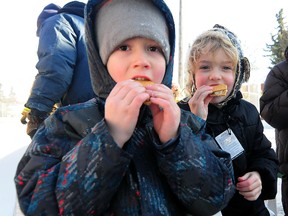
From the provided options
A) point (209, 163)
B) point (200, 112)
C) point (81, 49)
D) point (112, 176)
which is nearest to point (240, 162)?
point (200, 112)

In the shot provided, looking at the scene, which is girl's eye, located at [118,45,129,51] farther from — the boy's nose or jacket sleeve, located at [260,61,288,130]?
jacket sleeve, located at [260,61,288,130]

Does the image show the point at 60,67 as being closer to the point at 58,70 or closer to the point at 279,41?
the point at 58,70

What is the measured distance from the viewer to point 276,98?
93.4 inches

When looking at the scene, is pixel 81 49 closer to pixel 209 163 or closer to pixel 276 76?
pixel 276 76

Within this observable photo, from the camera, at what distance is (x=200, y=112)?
1.68m

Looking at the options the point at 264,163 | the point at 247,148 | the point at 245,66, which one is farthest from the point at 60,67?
the point at 264,163

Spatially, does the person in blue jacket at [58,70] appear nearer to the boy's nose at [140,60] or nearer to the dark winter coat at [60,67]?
the dark winter coat at [60,67]

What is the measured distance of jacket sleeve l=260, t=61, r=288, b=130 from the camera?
230 centimetres

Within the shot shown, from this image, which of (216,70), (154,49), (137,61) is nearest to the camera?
(137,61)

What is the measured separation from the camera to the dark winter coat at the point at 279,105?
2320 mm

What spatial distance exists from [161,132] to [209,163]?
0.61ft

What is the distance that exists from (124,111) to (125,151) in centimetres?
12

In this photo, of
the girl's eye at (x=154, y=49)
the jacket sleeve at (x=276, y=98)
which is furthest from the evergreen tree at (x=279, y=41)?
the girl's eye at (x=154, y=49)

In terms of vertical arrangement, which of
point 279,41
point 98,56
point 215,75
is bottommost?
point 279,41
